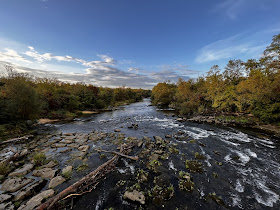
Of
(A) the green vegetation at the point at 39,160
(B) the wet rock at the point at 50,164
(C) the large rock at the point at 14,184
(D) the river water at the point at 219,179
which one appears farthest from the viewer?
(A) the green vegetation at the point at 39,160

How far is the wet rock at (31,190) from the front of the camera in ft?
17.1

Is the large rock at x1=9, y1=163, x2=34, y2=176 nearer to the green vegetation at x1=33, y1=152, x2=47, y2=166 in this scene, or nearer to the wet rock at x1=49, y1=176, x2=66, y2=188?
the green vegetation at x1=33, y1=152, x2=47, y2=166

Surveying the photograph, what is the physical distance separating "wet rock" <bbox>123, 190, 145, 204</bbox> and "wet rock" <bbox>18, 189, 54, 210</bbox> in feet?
12.3

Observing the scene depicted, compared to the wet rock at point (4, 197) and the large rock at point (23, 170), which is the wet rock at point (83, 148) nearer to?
the large rock at point (23, 170)

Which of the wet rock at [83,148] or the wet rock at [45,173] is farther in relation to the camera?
the wet rock at [83,148]

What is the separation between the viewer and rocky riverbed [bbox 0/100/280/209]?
5207 millimetres

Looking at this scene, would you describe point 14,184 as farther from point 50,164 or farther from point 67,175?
point 67,175

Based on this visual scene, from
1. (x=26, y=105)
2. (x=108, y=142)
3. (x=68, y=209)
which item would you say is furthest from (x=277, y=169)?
(x=26, y=105)

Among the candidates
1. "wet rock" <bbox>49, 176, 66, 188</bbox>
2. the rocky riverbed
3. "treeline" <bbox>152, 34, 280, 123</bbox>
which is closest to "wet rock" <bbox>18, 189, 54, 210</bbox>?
the rocky riverbed

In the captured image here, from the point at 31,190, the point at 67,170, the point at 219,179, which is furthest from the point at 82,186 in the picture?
the point at 219,179

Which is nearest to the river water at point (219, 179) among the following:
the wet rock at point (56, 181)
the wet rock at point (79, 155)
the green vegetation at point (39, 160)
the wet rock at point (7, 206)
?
the wet rock at point (56, 181)

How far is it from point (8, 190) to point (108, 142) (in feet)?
23.3

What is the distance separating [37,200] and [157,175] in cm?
621

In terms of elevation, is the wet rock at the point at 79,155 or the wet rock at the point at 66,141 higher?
the wet rock at the point at 79,155
